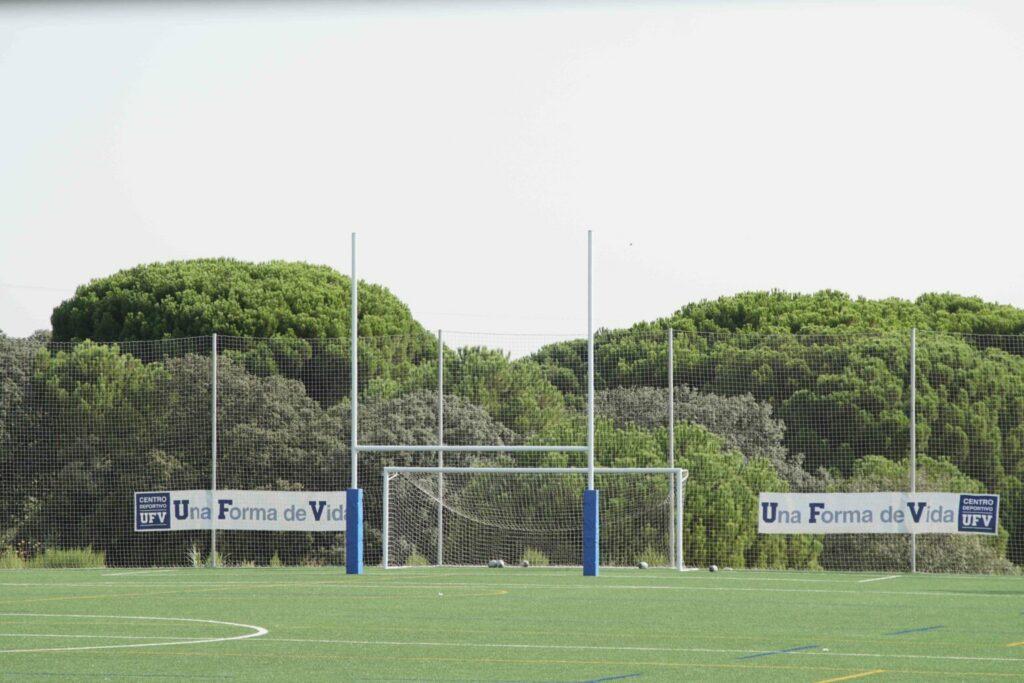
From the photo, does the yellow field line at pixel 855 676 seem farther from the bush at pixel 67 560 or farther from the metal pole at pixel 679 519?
the bush at pixel 67 560

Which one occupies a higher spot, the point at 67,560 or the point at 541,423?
the point at 541,423

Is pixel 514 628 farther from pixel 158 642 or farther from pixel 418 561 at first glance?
pixel 418 561

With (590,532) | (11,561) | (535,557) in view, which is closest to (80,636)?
(590,532)

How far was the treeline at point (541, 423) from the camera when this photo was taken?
24.5 metres

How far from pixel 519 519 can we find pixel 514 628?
11.5 m

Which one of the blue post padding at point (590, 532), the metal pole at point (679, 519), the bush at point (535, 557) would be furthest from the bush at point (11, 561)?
the metal pole at point (679, 519)

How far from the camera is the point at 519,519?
24000 millimetres

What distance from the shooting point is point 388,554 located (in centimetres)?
2312

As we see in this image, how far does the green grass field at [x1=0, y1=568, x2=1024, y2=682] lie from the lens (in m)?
9.48

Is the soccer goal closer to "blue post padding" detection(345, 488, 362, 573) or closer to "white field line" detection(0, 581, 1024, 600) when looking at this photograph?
"blue post padding" detection(345, 488, 362, 573)

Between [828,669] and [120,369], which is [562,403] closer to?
[120,369]

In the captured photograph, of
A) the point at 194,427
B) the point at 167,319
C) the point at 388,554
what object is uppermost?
the point at 167,319

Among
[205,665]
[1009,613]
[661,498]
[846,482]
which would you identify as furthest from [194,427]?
[205,665]

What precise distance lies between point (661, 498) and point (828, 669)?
14078 mm
